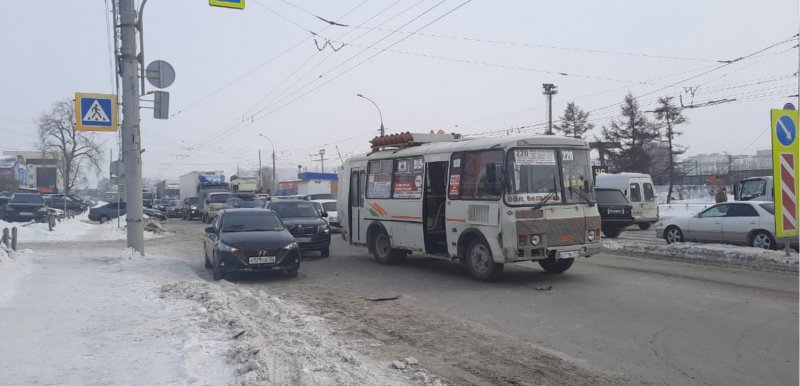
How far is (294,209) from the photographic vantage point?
59.4ft

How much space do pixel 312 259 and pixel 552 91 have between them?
109 ft

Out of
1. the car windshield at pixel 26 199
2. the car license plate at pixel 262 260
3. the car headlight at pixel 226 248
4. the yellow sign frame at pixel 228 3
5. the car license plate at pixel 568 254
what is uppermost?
Result: the yellow sign frame at pixel 228 3

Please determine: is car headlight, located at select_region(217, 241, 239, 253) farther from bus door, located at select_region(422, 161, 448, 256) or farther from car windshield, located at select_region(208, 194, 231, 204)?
car windshield, located at select_region(208, 194, 231, 204)

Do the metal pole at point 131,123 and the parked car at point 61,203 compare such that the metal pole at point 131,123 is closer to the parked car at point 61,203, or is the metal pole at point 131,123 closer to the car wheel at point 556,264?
the car wheel at point 556,264

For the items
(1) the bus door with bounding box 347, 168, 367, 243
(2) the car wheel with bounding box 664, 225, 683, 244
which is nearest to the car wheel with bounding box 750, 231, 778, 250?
(2) the car wheel with bounding box 664, 225, 683, 244

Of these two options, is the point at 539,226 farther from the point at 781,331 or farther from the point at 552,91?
the point at 552,91

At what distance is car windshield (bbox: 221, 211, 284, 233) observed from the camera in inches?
530

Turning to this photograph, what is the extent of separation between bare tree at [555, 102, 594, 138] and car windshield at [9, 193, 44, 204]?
45.6 meters

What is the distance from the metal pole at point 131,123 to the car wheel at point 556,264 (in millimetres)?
10345

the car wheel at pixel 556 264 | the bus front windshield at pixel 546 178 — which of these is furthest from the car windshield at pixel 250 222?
the car wheel at pixel 556 264

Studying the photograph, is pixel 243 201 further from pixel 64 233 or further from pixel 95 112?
pixel 95 112

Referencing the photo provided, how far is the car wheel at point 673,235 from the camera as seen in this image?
17.7m

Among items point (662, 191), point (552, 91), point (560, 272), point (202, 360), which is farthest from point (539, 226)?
point (662, 191)

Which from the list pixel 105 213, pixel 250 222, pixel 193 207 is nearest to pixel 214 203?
pixel 193 207
